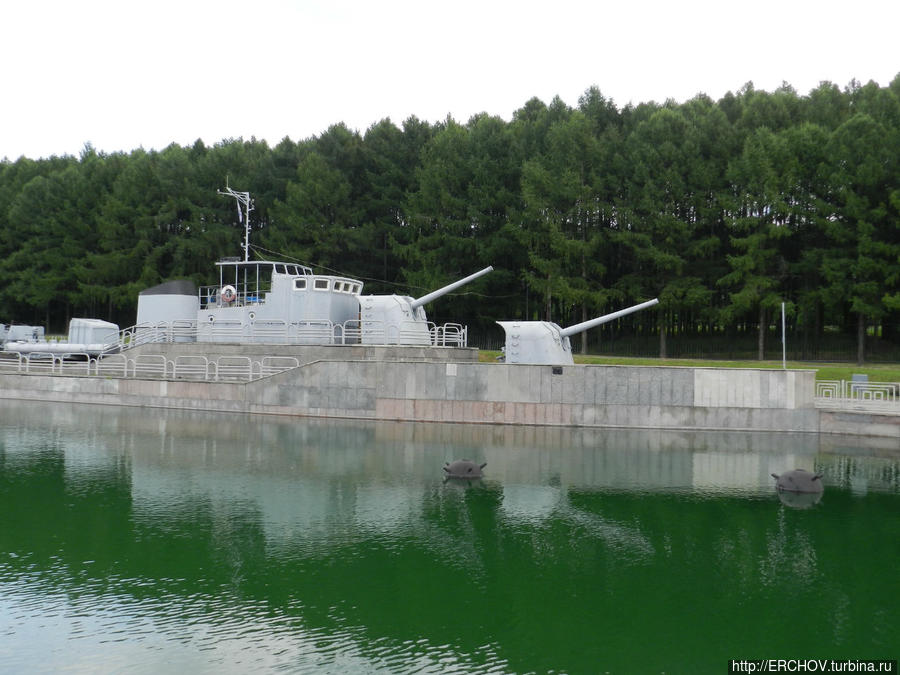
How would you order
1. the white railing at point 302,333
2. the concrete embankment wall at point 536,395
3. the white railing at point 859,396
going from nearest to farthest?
the white railing at point 859,396 → the concrete embankment wall at point 536,395 → the white railing at point 302,333

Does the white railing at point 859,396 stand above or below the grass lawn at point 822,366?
below

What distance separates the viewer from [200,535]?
471 inches

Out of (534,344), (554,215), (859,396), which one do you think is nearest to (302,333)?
(534,344)

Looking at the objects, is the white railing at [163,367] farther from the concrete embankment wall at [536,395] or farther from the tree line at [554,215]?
the tree line at [554,215]

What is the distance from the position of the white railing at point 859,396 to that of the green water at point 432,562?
339 centimetres

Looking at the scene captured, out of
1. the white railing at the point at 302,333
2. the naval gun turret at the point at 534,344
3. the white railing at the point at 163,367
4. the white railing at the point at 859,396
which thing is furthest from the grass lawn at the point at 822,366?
the white railing at the point at 163,367

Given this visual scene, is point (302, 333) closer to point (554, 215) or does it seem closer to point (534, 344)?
point (534, 344)

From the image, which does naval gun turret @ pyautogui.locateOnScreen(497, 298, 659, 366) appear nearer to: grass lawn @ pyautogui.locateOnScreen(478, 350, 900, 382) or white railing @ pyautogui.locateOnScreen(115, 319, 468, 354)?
white railing @ pyautogui.locateOnScreen(115, 319, 468, 354)

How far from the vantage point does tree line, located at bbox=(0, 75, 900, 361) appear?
123ft

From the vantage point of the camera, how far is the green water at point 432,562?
7984 millimetres

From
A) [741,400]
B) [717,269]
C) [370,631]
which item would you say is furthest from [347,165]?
[370,631]

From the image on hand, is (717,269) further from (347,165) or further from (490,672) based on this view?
(490,672)

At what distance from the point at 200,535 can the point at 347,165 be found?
1809 inches

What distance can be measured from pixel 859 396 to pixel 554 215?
2333 cm
